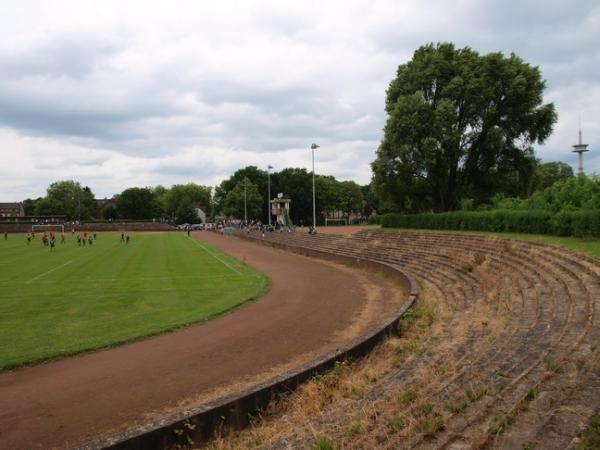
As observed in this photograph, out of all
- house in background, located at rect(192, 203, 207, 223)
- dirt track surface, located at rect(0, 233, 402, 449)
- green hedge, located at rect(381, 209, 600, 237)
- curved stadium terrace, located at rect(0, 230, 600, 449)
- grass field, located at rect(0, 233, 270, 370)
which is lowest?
dirt track surface, located at rect(0, 233, 402, 449)

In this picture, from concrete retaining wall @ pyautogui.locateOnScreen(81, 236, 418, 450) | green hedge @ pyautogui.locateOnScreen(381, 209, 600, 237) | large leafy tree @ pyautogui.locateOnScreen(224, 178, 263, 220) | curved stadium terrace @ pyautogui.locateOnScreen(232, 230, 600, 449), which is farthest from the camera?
large leafy tree @ pyautogui.locateOnScreen(224, 178, 263, 220)

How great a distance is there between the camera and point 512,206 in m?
28.0

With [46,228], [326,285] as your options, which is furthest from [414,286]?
[46,228]

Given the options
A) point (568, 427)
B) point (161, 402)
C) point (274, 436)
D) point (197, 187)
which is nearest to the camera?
point (568, 427)

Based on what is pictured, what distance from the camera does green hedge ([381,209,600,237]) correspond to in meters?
18.0

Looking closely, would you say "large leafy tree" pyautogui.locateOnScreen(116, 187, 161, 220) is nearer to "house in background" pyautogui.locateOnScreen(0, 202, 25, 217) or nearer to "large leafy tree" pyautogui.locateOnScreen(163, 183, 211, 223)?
"large leafy tree" pyautogui.locateOnScreen(163, 183, 211, 223)

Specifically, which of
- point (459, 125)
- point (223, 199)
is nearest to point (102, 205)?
point (223, 199)

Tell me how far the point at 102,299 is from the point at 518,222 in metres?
20.4

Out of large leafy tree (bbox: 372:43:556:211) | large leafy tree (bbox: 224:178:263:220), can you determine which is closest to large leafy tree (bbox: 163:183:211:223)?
large leafy tree (bbox: 224:178:263:220)

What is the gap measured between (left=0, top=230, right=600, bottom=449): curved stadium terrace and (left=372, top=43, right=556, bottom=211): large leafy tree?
2468 centimetres

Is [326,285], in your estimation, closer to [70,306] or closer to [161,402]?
[70,306]

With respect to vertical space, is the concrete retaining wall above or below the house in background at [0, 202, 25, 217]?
below

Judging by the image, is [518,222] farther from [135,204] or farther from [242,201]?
[135,204]

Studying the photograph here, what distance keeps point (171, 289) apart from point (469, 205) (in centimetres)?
2331
